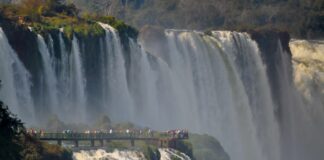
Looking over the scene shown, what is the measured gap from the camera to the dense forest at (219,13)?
477 ft

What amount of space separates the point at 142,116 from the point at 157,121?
1706mm

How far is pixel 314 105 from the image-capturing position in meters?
123

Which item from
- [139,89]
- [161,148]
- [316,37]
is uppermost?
[316,37]

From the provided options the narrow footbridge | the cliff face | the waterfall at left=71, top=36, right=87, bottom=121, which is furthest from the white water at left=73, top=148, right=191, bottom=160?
the cliff face

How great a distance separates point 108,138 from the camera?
242 feet

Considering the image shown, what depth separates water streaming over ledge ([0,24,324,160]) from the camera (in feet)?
277

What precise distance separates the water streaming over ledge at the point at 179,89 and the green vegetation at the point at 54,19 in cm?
71

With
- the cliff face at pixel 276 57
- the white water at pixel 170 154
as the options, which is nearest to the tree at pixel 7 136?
the white water at pixel 170 154

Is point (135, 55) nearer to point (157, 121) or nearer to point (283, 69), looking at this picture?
point (157, 121)

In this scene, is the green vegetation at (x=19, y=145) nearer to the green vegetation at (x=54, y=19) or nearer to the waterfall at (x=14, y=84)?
the waterfall at (x=14, y=84)

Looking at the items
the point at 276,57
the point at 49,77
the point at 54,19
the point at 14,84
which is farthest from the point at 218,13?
the point at 14,84

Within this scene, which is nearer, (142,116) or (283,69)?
(142,116)

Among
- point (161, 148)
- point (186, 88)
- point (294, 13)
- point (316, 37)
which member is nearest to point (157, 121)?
point (186, 88)

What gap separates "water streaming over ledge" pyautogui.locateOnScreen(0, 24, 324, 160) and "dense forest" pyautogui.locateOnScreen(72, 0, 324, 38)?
24154 millimetres
